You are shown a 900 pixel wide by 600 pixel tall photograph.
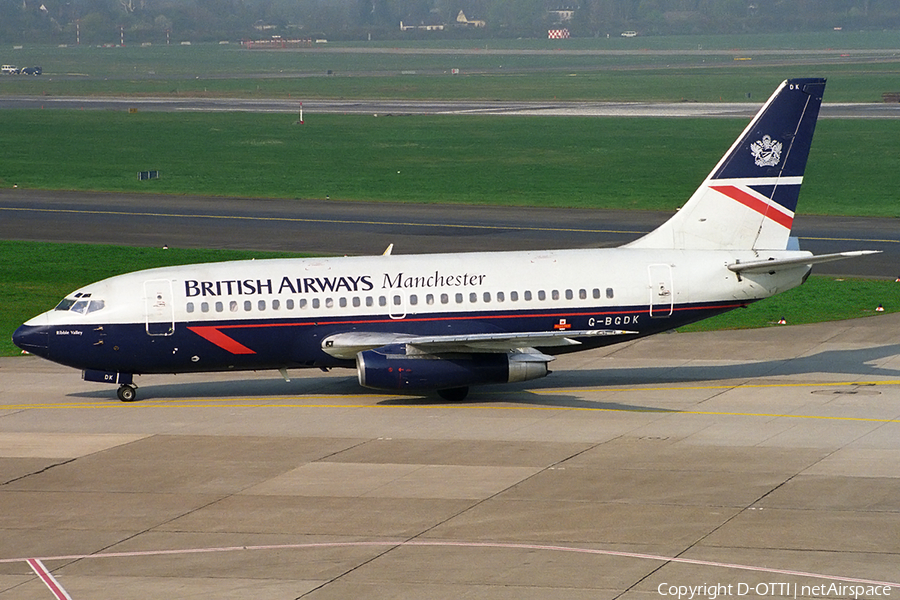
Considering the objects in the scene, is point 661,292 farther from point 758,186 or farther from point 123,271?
point 123,271

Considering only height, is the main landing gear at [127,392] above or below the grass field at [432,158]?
below

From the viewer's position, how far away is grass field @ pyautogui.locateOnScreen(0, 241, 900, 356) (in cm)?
5134

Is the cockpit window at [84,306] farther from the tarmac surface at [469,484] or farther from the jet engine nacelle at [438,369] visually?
the jet engine nacelle at [438,369]

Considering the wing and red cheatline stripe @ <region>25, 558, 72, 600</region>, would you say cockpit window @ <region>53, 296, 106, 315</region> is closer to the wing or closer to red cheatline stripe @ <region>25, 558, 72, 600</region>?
the wing

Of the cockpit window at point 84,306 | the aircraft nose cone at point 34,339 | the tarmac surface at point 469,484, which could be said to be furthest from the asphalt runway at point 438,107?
the aircraft nose cone at point 34,339

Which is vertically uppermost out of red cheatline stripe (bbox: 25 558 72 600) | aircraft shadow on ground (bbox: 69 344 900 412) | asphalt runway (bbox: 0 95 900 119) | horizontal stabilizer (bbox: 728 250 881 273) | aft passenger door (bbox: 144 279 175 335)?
asphalt runway (bbox: 0 95 900 119)

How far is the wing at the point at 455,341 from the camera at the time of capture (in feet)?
120

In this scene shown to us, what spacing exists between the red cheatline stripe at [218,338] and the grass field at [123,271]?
12.6m

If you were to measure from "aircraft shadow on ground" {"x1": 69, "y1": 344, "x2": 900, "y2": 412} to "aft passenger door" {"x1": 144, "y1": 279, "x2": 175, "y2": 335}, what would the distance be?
3.09m

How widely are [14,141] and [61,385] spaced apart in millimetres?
88914

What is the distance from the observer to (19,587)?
23828 millimetres

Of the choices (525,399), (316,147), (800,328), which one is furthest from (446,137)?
(525,399)

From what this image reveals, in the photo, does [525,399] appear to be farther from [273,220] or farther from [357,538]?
[273,220]

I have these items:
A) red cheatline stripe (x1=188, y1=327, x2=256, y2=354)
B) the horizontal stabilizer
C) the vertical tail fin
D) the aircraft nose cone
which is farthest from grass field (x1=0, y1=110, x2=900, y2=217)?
the aircraft nose cone
